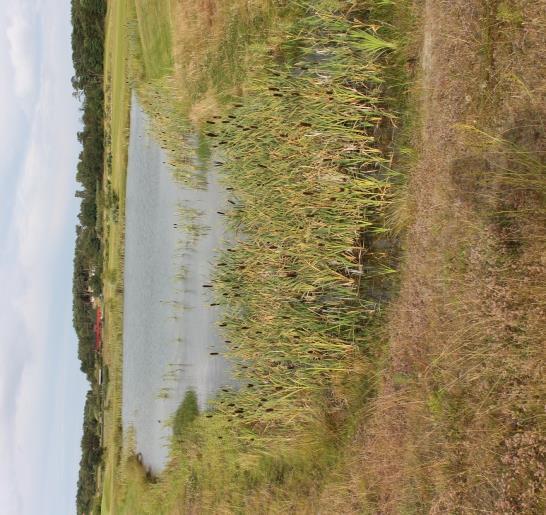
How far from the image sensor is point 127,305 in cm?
1435

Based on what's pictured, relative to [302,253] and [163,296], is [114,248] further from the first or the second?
[302,253]

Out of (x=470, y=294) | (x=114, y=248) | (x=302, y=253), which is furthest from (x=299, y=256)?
(x=114, y=248)

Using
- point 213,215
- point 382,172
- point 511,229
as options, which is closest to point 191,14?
point 213,215

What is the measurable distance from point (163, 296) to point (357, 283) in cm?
652

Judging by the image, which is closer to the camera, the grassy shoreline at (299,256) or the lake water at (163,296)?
the grassy shoreline at (299,256)

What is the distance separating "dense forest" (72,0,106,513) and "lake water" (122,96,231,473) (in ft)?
13.2

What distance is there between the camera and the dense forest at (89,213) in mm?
17688

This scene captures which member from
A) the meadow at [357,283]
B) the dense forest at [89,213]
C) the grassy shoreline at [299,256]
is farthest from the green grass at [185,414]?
the dense forest at [89,213]

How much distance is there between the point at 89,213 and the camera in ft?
60.5

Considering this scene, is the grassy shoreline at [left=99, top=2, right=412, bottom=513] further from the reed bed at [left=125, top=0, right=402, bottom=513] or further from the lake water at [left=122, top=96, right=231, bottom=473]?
the lake water at [left=122, top=96, right=231, bottom=473]

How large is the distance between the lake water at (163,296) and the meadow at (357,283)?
103cm

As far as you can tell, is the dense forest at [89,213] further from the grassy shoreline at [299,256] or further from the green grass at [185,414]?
the grassy shoreline at [299,256]

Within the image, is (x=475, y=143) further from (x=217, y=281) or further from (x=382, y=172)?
(x=217, y=281)

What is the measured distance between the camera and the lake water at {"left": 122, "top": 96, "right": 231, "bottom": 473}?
32.7 ft
